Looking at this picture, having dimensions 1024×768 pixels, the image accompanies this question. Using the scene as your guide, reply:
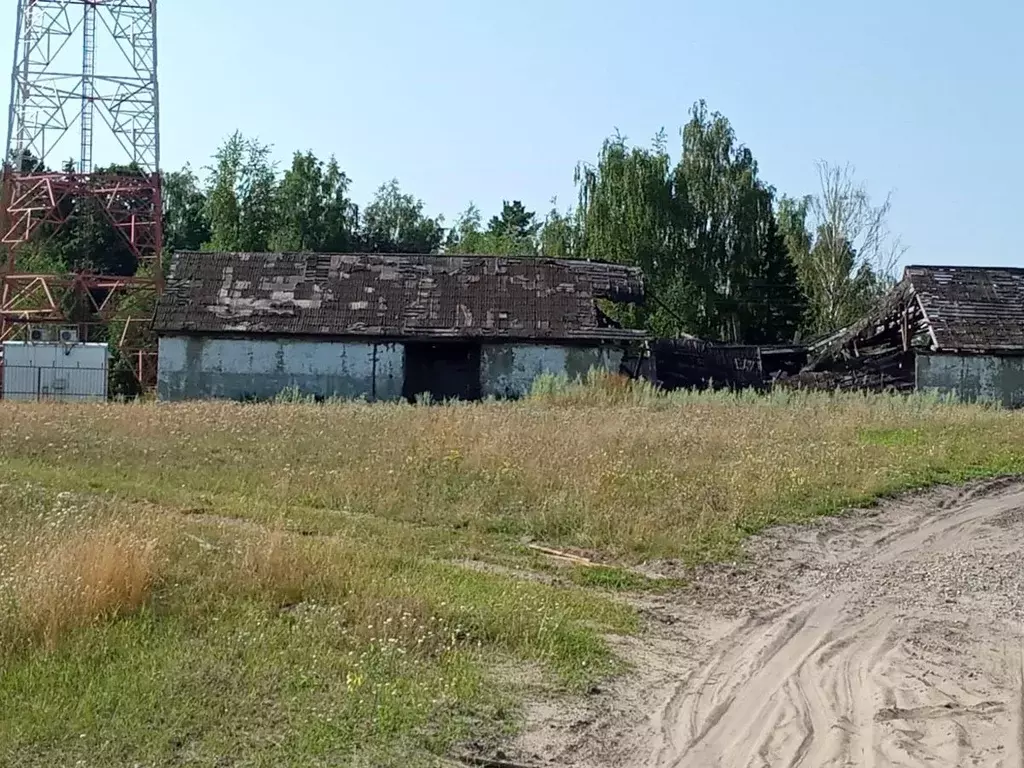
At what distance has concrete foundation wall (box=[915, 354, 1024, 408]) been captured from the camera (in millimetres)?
33781

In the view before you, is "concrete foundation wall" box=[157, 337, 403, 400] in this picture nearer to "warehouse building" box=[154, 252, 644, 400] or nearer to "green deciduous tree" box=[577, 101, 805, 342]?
"warehouse building" box=[154, 252, 644, 400]

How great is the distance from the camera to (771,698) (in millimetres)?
6602

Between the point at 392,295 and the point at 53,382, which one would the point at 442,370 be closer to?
the point at 392,295

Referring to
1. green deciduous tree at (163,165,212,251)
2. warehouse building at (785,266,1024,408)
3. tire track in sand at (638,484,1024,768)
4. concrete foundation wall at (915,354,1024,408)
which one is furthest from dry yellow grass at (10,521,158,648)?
green deciduous tree at (163,165,212,251)

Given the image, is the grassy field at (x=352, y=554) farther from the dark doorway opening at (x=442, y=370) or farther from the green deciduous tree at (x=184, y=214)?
the green deciduous tree at (x=184, y=214)

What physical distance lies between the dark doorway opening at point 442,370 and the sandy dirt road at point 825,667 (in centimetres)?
2166

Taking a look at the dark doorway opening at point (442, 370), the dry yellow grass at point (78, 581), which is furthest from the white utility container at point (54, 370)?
the dry yellow grass at point (78, 581)

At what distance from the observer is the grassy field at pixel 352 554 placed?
18.7 ft

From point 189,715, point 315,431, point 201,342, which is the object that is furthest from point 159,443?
point 201,342

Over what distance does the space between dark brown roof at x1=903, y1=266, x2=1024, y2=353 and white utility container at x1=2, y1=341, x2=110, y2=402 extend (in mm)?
25295

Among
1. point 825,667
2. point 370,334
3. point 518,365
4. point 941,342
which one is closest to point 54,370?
point 370,334

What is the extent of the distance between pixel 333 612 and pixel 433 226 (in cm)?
6899

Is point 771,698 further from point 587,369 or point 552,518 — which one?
point 587,369

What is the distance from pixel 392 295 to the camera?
33.8 m
